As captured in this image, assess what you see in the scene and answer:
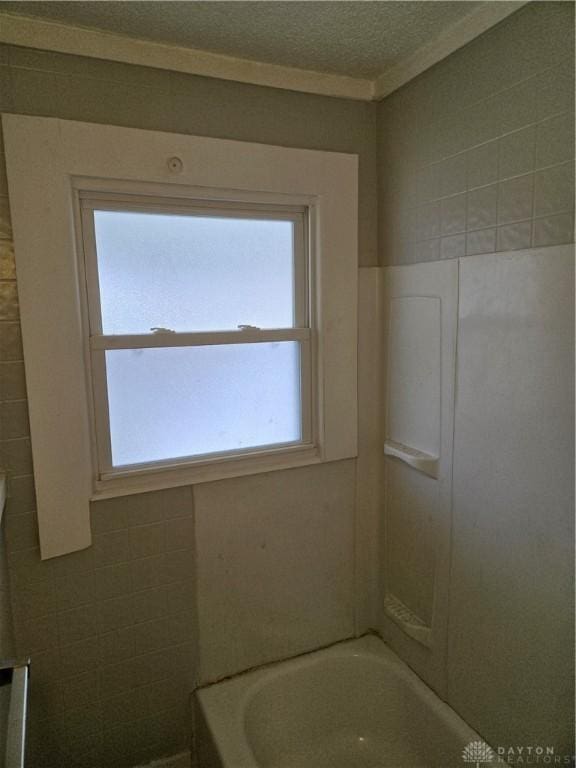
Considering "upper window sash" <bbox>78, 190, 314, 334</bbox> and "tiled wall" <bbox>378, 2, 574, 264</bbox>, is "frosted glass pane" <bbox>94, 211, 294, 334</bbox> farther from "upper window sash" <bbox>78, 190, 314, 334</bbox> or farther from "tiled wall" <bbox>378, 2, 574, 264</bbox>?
"tiled wall" <bbox>378, 2, 574, 264</bbox>

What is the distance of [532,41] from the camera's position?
Result: 1.18 m

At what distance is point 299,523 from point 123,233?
112cm

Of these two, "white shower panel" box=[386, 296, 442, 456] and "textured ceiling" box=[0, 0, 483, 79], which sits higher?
"textured ceiling" box=[0, 0, 483, 79]

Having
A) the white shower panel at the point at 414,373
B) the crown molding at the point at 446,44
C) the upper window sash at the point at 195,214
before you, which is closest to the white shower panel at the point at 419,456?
the white shower panel at the point at 414,373

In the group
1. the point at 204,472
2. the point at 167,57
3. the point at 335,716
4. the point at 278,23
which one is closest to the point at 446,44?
the point at 278,23

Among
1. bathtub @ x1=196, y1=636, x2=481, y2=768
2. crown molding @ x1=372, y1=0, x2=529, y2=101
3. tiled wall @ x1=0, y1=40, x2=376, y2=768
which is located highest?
crown molding @ x1=372, y1=0, x2=529, y2=101

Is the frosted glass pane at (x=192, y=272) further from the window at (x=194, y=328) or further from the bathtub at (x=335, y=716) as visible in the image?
the bathtub at (x=335, y=716)

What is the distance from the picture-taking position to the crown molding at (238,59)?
126cm

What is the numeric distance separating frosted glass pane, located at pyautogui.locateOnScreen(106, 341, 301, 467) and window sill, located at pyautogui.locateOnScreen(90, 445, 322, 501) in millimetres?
48

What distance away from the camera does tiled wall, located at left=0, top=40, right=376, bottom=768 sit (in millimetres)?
1357

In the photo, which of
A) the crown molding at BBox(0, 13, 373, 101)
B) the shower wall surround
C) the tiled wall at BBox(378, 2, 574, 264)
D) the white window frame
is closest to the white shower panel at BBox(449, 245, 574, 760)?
the shower wall surround

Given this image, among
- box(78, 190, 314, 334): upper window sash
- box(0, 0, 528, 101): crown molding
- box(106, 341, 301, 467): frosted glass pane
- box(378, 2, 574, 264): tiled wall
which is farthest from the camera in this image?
box(106, 341, 301, 467): frosted glass pane

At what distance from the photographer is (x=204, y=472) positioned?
1.63 metres

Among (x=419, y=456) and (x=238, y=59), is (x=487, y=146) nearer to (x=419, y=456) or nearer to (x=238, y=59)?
(x=238, y=59)
